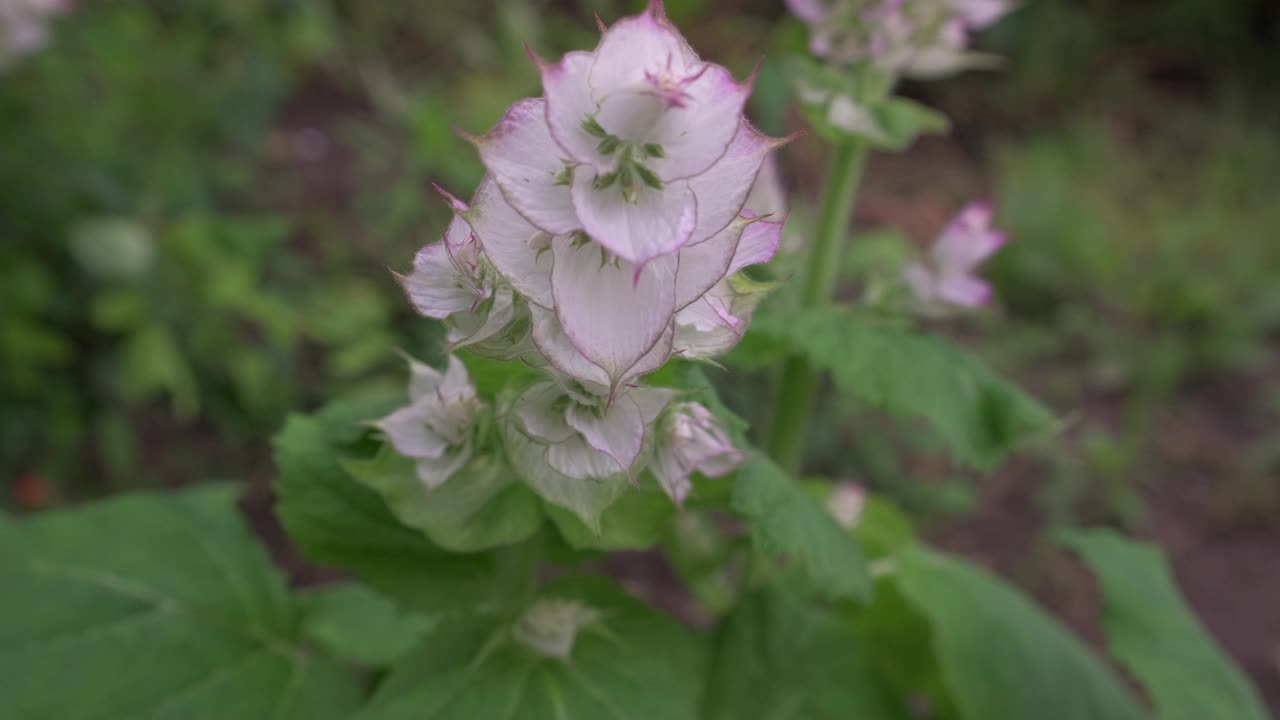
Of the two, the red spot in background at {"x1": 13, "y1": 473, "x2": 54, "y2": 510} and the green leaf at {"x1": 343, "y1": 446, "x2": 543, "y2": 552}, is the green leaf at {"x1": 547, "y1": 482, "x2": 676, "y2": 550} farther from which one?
the red spot in background at {"x1": 13, "y1": 473, "x2": 54, "y2": 510}

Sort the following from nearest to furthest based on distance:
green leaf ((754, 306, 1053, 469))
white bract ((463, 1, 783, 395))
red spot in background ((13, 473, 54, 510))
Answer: white bract ((463, 1, 783, 395))
green leaf ((754, 306, 1053, 469))
red spot in background ((13, 473, 54, 510))

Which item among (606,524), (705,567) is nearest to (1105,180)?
(705,567)

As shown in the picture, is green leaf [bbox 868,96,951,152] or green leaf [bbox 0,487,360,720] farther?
green leaf [bbox 868,96,951,152]

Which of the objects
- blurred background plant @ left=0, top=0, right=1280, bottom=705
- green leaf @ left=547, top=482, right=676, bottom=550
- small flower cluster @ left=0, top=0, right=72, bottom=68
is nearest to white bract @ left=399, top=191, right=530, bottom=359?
green leaf @ left=547, top=482, right=676, bottom=550

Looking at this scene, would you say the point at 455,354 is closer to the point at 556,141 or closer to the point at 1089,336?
the point at 556,141

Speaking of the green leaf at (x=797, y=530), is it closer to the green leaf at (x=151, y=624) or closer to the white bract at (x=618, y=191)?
the white bract at (x=618, y=191)

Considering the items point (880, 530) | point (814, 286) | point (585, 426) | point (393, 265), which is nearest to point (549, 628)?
point (585, 426)

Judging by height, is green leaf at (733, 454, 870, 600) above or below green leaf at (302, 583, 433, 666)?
above

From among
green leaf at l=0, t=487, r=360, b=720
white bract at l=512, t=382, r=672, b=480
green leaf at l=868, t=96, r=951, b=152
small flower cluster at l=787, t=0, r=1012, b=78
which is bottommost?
green leaf at l=0, t=487, r=360, b=720
